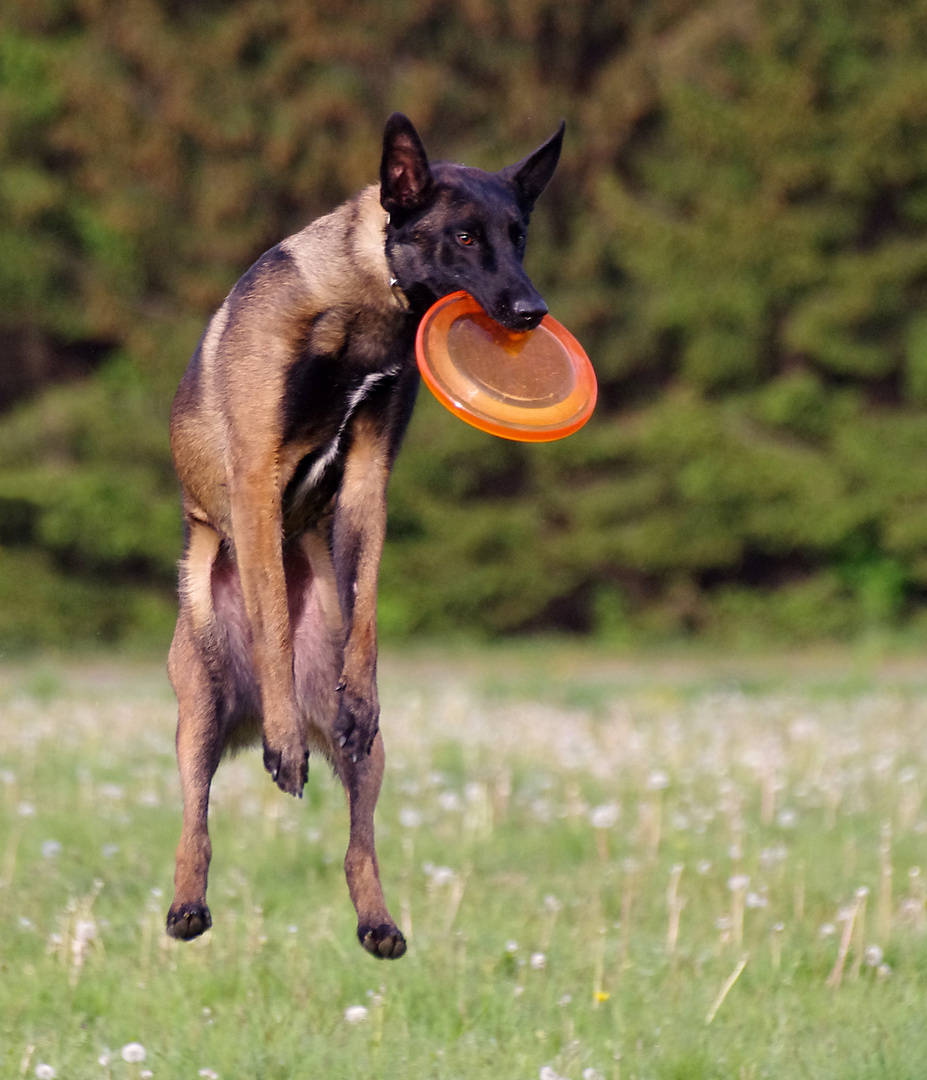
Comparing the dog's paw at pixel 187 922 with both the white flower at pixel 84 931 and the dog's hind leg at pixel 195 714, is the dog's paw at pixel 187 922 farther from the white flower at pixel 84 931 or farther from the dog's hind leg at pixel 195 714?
the white flower at pixel 84 931

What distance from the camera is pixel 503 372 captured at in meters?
3.07

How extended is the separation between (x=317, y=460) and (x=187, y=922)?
0.98m

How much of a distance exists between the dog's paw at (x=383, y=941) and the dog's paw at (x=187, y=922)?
31 cm

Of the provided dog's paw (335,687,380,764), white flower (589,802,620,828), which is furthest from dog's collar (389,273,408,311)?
white flower (589,802,620,828)

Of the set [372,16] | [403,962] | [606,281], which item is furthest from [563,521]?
[403,962]

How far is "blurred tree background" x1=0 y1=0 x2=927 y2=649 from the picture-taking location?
56.1 ft

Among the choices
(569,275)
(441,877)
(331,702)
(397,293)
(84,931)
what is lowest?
(84,931)

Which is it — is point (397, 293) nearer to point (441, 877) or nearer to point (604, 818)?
point (441, 877)

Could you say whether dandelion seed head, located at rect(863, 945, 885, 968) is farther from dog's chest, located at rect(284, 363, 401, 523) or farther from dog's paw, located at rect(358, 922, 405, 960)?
dog's chest, located at rect(284, 363, 401, 523)

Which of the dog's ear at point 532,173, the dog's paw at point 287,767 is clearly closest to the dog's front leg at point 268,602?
the dog's paw at point 287,767

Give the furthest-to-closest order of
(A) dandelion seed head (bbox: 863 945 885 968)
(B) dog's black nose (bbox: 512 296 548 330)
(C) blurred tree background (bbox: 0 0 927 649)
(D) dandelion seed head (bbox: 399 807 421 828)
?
1. (C) blurred tree background (bbox: 0 0 927 649)
2. (D) dandelion seed head (bbox: 399 807 421 828)
3. (A) dandelion seed head (bbox: 863 945 885 968)
4. (B) dog's black nose (bbox: 512 296 548 330)

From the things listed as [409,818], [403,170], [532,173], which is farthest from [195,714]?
[409,818]

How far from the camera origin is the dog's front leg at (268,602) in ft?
9.64

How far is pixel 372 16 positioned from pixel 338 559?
16270 millimetres
